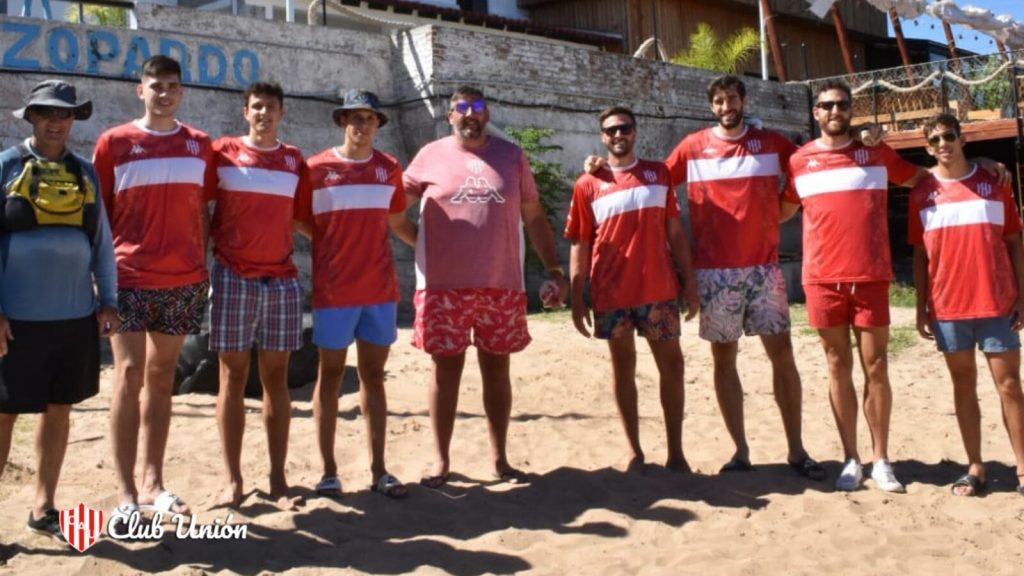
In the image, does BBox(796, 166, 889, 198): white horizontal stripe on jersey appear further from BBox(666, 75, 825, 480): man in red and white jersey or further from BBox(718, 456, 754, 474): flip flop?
BBox(718, 456, 754, 474): flip flop

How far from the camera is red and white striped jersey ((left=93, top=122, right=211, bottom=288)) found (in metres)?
4.82

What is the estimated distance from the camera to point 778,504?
17.4 feet

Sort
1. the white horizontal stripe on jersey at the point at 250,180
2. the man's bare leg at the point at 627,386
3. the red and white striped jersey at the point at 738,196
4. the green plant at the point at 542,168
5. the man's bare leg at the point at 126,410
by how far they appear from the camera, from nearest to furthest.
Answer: the man's bare leg at the point at 126,410, the white horizontal stripe on jersey at the point at 250,180, the red and white striped jersey at the point at 738,196, the man's bare leg at the point at 627,386, the green plant at the point at 542,168

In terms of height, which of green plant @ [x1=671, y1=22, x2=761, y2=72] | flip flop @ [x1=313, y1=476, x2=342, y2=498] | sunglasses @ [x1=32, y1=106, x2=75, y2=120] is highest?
green plant @ [x1=671, y1=22, x2=761, y2=72]

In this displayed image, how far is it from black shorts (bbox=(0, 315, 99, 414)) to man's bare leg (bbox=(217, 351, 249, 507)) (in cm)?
62

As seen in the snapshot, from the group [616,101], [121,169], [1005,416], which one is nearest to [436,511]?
[121,169]

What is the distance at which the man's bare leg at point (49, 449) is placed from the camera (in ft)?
15.3

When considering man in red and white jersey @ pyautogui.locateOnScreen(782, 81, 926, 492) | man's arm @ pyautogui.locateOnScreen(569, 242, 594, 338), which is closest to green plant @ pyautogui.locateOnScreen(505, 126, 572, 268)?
man's arm @ pyautogui.locateOnScreen(569, 242, 594, 338)

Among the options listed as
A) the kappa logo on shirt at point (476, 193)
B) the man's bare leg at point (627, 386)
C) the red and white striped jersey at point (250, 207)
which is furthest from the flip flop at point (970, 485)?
the red and white striped jersey at point (250, 207)

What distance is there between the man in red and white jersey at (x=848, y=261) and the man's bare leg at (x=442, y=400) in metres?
1.83

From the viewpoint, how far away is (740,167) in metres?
5.73

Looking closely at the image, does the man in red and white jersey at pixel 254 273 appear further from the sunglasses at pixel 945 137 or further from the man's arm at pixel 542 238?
the sunglasses at pixel 945 137

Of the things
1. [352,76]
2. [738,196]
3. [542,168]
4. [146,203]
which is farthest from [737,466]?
[352,76]

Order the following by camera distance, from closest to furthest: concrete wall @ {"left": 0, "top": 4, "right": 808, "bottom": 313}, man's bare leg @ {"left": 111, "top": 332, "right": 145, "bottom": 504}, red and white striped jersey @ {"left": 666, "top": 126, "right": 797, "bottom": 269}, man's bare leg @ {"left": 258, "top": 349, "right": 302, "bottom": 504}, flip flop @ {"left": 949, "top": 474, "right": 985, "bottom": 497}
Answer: man's bare leg @ {"left": 111, "top": 332, "right": 145, "bottom": 504} → man's bare leg @ {"left": 258, "top": 349, "right": 302, "bottom": 504} → flip flop @ {"left": 949, "top": 474, "right": 985, "bottom": 497} → red and white striped jersey @ {"left": 666, "top": 126, "right": 797, "bottom": 269} → concrete wall @ {"left": 0, "top": 4, "right": 808, "bottom": 313}
